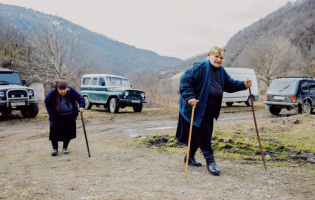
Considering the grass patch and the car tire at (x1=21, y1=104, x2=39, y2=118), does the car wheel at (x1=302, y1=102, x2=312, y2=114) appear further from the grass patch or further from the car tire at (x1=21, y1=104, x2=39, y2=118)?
the car tire at (x1=21, y1=104, x2=39, y2=118)

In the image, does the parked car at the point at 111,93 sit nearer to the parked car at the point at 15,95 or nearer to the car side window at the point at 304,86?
the parked car at the point at 15,95

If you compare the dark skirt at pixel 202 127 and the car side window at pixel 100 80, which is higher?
the car side window at pixel 100 80

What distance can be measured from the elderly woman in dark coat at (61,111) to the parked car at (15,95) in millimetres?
6661

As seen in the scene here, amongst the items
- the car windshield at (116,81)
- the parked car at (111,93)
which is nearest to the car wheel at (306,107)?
the parked car at (111,93)

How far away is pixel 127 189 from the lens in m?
3.23

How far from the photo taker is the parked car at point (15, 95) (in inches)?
421

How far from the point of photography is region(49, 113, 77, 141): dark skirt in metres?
5.33

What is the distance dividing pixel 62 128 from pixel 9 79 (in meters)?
8.21

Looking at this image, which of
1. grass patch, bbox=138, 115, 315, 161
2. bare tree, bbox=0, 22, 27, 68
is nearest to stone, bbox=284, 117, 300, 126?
grass patch, bbox=138, 115, 315, 161

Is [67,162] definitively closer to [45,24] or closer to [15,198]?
[15,198]

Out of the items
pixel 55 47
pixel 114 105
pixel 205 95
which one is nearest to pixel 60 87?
pixel 205 95

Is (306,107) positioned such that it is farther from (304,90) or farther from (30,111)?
(30,111)

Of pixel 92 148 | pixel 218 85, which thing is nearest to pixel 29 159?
pixel 92 148

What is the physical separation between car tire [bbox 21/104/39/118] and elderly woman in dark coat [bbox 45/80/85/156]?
24.7 feet
